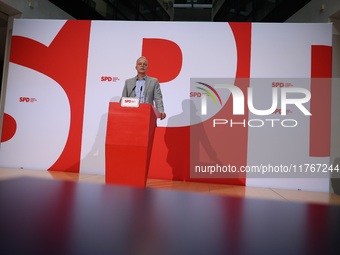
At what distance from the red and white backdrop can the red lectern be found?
1.49 m

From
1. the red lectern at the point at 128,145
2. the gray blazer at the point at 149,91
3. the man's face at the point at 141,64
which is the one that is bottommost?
the red lectern at the point at 128,145

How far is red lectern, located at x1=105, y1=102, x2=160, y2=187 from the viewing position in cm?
214

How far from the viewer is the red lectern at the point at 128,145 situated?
2145 millimetres

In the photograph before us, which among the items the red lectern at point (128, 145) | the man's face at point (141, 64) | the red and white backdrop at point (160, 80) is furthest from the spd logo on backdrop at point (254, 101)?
the red lectern at point (128, 145)

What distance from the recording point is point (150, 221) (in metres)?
1.02

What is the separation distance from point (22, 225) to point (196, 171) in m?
2.85

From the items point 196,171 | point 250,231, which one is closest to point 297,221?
point 250,231

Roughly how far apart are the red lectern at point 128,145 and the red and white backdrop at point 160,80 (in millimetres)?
1486

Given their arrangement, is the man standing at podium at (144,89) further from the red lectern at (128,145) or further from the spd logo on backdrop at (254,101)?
the spd logo on backdrop at (254,101)

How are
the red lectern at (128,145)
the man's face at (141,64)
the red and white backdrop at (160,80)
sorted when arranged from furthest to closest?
the red and white backdrop at (160,80) → the man's face at (141,64) → the red lectern at (128,145)

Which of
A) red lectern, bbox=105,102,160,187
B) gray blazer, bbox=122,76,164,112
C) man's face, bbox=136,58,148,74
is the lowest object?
red lectern, bbox=105,102,160,187

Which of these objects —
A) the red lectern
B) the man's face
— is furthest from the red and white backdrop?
the red lectern

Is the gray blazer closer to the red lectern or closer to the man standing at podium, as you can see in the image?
the man standing at podium

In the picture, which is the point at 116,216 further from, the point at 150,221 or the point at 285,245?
the point at 285,245
